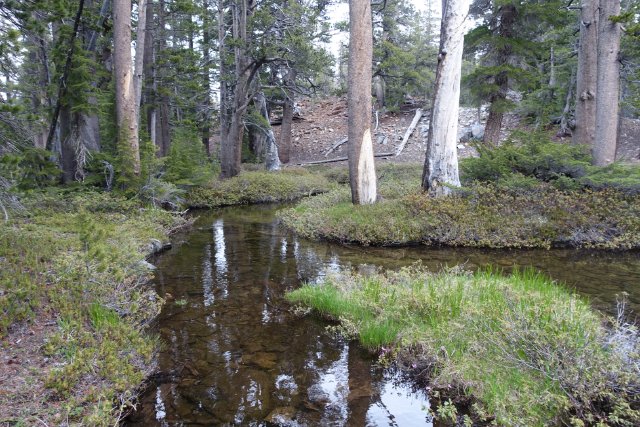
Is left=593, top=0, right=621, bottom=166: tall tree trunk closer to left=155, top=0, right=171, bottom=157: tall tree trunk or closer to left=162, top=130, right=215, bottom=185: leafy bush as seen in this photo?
left=162, top=130, right=215, bottom=185: leafy bush

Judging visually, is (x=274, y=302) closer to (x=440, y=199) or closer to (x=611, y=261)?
(x=440, y=199)

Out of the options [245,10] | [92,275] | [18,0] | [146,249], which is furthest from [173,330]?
[245,10]

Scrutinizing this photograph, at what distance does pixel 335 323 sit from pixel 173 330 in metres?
2.09

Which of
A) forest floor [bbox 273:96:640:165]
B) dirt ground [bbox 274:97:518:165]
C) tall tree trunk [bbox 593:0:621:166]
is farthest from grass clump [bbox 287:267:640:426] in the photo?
dirt ground [bbox 274:97:518:165]

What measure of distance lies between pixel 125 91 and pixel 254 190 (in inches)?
309

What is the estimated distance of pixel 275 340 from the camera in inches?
201

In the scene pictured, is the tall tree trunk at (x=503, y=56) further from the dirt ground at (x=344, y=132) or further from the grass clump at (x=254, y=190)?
the dirt ground at (x=344, y=132)

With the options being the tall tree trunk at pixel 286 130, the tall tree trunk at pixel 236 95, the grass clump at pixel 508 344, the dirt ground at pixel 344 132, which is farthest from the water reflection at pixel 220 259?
the dirt ground at pixel 344 132

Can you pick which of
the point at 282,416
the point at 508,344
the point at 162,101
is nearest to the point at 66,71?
the point at 162,101

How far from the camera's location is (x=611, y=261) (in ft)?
27.4

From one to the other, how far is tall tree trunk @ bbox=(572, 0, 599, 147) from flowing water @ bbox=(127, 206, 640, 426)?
5.30m

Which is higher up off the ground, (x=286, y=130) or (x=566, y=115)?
(x=566, y=115)

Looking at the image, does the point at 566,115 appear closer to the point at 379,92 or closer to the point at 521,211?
the point at 379,92

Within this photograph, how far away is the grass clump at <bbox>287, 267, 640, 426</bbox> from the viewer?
3049mm
